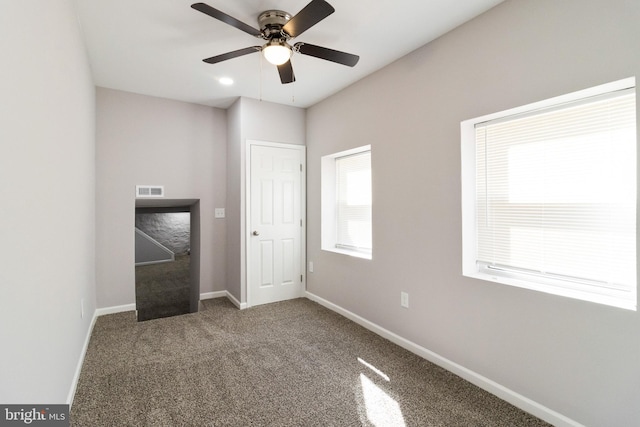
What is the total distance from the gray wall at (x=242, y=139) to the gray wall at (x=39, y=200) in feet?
5.93

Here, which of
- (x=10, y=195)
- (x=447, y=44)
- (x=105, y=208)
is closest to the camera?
(x=10, y=195)

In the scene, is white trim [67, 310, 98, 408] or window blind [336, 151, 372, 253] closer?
white trim [67, 310, 98, 408]

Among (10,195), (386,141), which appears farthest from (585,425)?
(10,195)

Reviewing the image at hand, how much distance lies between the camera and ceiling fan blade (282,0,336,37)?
5.52ft

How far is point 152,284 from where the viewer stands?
6.51m

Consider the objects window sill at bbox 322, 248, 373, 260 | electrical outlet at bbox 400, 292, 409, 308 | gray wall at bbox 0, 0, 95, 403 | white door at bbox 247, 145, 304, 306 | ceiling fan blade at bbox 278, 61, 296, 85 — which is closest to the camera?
gray wall at bbox 0, 0, 95, 403

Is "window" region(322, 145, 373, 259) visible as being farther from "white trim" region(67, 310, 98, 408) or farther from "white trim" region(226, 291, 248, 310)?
"white trim" region(67, 310, 98, 408)

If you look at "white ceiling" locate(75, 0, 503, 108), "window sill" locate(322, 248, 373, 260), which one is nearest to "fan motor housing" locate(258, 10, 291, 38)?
"white ceiling" locate(75, 0, 503, 108)

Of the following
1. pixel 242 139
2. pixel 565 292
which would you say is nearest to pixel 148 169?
pixel 242 139

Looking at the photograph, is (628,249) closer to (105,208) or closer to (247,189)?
(247,189)

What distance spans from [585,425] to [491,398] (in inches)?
19.4

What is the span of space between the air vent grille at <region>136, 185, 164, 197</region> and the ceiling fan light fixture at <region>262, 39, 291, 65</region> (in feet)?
8.31

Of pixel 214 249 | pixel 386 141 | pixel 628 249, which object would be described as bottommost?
pixel 214 249

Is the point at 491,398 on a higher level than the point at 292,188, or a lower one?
lower
